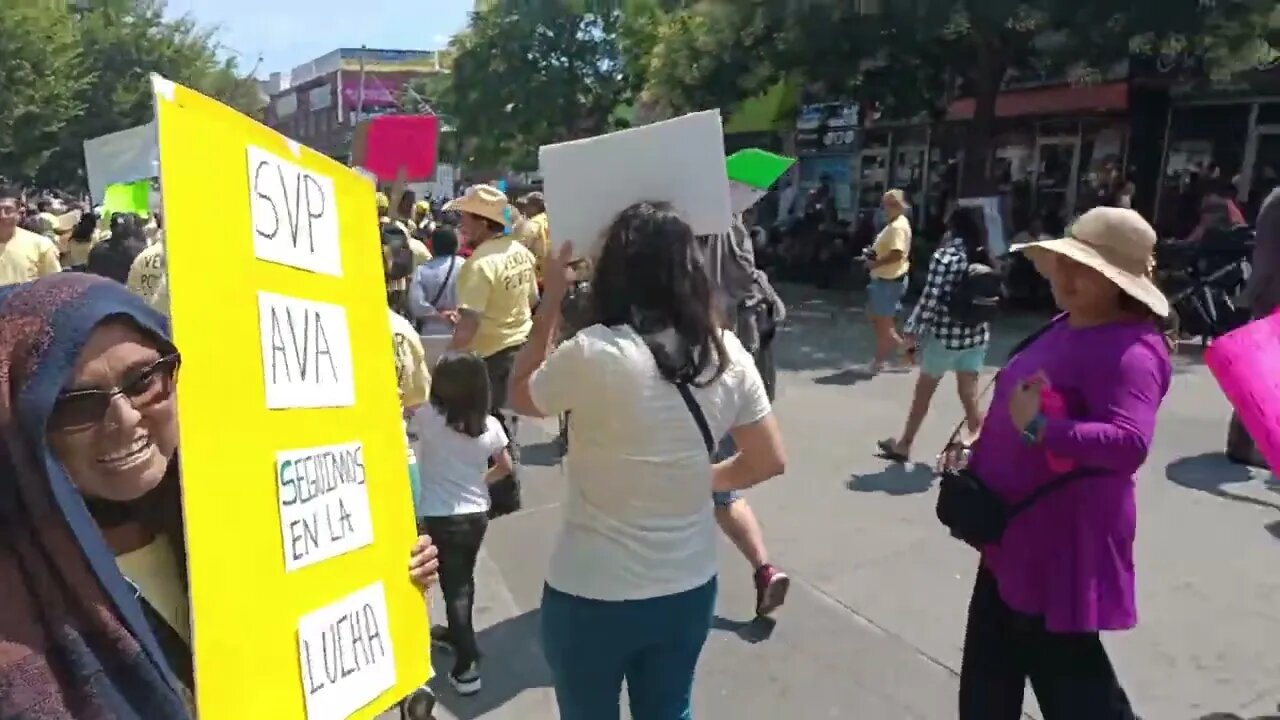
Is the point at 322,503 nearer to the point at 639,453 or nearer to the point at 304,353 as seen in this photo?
the point at 304,353

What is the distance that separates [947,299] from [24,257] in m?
5.85

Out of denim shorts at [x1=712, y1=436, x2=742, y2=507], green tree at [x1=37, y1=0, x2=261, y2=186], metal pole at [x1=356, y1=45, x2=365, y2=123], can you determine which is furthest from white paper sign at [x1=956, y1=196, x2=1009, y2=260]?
metal pole at [x1=356, y1=45, x2=365, y2=123]

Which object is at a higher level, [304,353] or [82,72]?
[82,72]

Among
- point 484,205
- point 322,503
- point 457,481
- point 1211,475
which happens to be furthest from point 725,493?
point 1211,475

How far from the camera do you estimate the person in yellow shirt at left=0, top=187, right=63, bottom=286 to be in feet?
20.8

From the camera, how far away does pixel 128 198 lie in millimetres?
7840

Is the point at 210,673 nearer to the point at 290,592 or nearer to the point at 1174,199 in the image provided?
the point at 290,592

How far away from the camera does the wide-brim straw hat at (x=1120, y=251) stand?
7.92 ft

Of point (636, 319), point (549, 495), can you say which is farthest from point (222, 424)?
point (549, 495)

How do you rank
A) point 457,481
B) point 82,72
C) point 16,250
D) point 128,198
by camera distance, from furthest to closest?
point 82,72, point 128,198, point 16,250, point 457,481

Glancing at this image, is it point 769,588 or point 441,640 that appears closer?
point 441,640

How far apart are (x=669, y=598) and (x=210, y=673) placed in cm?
119

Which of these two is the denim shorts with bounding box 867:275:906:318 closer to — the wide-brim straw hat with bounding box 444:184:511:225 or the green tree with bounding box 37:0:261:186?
the wide-brim straw hat with bounding box 444:184:511:225

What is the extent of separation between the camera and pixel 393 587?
176cm
